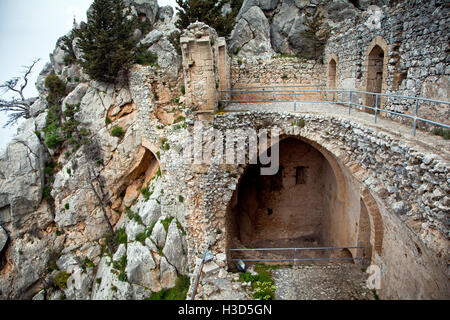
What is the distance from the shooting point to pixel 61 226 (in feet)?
51.1

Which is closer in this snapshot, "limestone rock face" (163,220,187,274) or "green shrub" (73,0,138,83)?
"limestone rock face" (163,220,187,274)

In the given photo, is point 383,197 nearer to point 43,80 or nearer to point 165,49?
point 165,49

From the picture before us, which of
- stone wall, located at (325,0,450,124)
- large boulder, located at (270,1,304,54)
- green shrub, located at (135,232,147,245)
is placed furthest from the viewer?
large boulder, located at (270,1,304,54)

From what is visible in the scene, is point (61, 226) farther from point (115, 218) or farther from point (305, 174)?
point (305, 174)

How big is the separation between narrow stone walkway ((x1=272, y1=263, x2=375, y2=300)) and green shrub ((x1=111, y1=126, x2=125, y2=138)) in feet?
34.9

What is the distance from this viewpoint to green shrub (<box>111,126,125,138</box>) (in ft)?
48.6

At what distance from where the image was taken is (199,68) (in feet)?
30.6

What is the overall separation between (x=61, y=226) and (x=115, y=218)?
303 centimetres

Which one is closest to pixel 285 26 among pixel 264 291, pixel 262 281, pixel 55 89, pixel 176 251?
pixel 176 251

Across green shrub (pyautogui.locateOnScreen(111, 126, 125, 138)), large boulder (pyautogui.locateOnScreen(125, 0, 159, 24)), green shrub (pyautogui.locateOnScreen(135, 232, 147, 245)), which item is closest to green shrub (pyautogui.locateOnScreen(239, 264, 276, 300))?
green shrub (pyautogui.locateOnScreen(135, 232, 147, 245))

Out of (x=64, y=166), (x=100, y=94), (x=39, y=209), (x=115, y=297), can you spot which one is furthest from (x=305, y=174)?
(x=39, y=209)

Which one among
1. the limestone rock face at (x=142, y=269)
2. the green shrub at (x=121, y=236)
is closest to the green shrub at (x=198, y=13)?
the green shrub at (x=121, y=236)

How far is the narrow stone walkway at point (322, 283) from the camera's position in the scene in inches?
300

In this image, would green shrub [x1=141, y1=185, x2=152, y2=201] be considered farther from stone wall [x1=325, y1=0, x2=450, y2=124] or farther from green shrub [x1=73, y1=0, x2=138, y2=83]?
stone wall [x1=325, y1=0, x2=450, y2=124]
